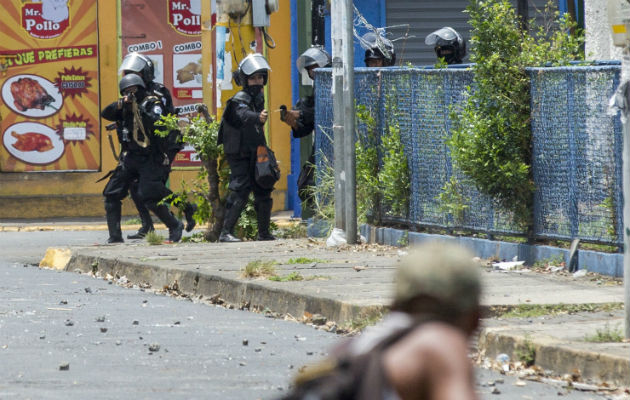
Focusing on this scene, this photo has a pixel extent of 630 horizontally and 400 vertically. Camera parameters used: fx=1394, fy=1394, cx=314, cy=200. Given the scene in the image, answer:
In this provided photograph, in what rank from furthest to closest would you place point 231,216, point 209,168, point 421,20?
point 421,20 < point 209,168 < point 231,216

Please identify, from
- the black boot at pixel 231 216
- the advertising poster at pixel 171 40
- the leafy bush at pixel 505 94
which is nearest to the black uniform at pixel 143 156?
the black boot at pixel 231 216

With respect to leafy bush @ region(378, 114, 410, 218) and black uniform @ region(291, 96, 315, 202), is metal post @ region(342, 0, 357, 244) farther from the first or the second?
black uniform @ region(291, 96, 315, 202)

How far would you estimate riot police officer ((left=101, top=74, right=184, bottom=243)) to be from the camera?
14547mm

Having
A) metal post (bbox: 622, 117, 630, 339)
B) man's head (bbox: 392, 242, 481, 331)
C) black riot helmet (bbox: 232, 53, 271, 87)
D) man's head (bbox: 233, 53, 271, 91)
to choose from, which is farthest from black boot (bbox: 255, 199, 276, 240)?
man's head (bbox: 392, 242, 481, 331)

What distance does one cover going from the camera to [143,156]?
1472 cm

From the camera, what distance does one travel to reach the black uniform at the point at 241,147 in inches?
541

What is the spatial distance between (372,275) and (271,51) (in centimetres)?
947

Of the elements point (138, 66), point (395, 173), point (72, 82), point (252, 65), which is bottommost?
point (395, 173)

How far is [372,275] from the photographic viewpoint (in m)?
10.4

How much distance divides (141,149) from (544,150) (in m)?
5.26

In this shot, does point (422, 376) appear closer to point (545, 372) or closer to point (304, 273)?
Result: point (545, 372)

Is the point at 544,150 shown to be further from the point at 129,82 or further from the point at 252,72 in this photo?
the point at 129,82

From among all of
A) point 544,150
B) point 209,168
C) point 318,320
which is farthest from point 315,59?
point 318,320

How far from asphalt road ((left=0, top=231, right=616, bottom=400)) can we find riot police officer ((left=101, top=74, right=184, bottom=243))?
144 inches
